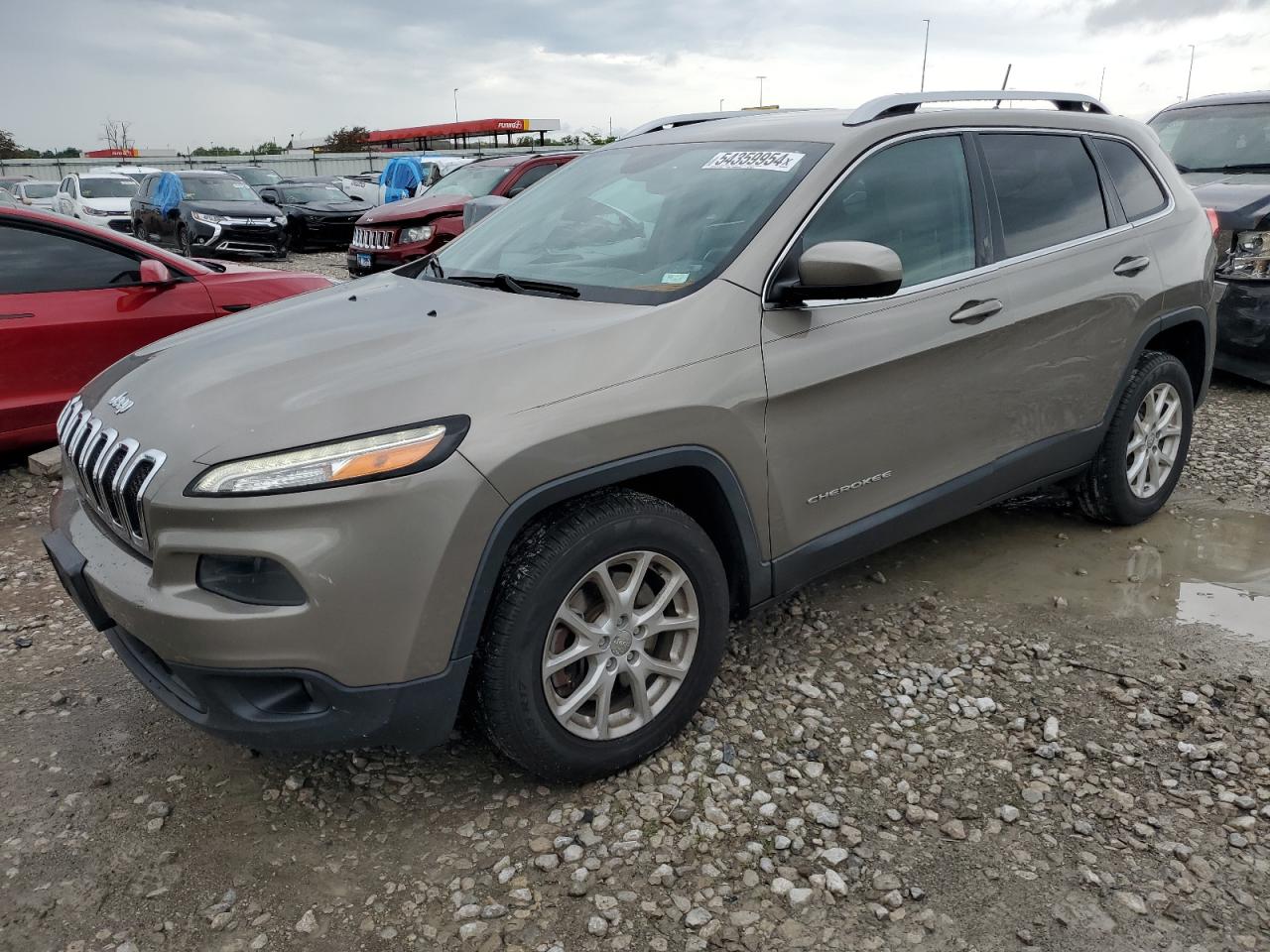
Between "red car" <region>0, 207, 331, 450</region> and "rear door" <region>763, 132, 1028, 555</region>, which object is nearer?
"rear door" <region>763, 132, 1028, 555</region>

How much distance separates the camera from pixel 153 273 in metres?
5.40

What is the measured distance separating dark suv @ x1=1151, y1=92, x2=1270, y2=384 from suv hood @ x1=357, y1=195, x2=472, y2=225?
6.99 meters

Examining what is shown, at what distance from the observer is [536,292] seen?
2945mm

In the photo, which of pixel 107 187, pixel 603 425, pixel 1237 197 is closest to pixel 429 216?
pixel 1237 197

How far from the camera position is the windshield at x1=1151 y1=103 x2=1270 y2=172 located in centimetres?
725

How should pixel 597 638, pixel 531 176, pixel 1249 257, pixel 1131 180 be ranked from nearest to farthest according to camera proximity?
pixel 597 638 < pixel 1131 180 < pixel 1249 257 < pixel 531 176

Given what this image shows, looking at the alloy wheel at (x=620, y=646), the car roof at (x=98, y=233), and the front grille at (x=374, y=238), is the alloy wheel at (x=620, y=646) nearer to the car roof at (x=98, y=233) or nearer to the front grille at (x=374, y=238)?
the car roof at (x=98, y=233)

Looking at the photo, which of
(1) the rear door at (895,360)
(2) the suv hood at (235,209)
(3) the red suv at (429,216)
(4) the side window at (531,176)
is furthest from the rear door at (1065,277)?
(2) the suv hood at (235,209)

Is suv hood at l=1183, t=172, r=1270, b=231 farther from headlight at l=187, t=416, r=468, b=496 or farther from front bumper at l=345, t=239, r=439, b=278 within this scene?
front bumper at l=345, t=239, r=439, b=278

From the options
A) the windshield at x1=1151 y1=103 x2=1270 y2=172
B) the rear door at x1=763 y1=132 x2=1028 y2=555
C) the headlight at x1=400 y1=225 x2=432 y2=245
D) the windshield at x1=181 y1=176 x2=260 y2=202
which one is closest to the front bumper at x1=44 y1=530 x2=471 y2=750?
the rear door at x1=763 y1=132 x2=1028 y2=555

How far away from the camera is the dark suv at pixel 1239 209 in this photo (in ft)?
20.6

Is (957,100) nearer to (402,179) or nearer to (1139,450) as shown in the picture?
(1139,450)

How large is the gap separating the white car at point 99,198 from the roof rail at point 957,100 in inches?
740

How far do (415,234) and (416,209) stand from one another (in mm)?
348
